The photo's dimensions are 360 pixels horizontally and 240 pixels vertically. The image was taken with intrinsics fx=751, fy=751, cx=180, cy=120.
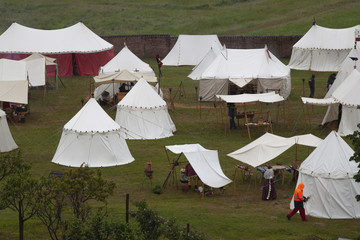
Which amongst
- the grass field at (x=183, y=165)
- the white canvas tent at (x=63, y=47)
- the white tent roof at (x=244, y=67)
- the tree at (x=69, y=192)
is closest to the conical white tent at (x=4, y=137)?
the grass field at (x=183, y=165)

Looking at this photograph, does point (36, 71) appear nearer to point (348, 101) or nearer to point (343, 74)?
point (343, 74)

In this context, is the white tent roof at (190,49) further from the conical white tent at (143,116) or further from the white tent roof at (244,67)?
the conical white tent at (143,116)

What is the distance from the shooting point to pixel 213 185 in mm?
24359

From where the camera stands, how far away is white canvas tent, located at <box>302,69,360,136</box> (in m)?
31.8

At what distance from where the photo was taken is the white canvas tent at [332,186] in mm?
22609

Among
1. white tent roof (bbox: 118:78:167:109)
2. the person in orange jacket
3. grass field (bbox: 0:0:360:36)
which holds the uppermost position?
grass field (bbox: 0:0:360:36)

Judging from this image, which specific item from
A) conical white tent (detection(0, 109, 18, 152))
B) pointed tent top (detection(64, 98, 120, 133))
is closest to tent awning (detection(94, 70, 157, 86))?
pointed tent top (detection(64, 98, 120, 133))

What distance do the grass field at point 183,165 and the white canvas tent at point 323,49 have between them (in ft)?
7.52

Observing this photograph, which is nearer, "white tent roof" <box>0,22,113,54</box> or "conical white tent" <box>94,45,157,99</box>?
"conical white tent" <box>94,45,157,99</box>

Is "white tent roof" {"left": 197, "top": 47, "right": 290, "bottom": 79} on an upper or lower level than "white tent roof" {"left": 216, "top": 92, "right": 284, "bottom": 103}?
upper

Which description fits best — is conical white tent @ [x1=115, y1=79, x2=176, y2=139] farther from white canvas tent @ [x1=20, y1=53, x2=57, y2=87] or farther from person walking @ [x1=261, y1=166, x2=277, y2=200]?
person walking @ [x1=261, y1=166, x2=277, y2=200]

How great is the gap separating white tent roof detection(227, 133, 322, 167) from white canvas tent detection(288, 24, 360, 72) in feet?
66.8

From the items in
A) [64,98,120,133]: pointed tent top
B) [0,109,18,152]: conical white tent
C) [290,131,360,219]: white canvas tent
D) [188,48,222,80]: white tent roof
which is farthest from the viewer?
[188,48,222,80]: white tent roof

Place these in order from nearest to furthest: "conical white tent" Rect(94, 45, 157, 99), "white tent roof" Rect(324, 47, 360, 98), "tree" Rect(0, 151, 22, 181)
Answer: "tree" Rect(0, 151, 22, 181) → "white tent roof" Rect(324, 47, 360, 98) → "conical white tent" Rect(94, 45, 157, 99)
